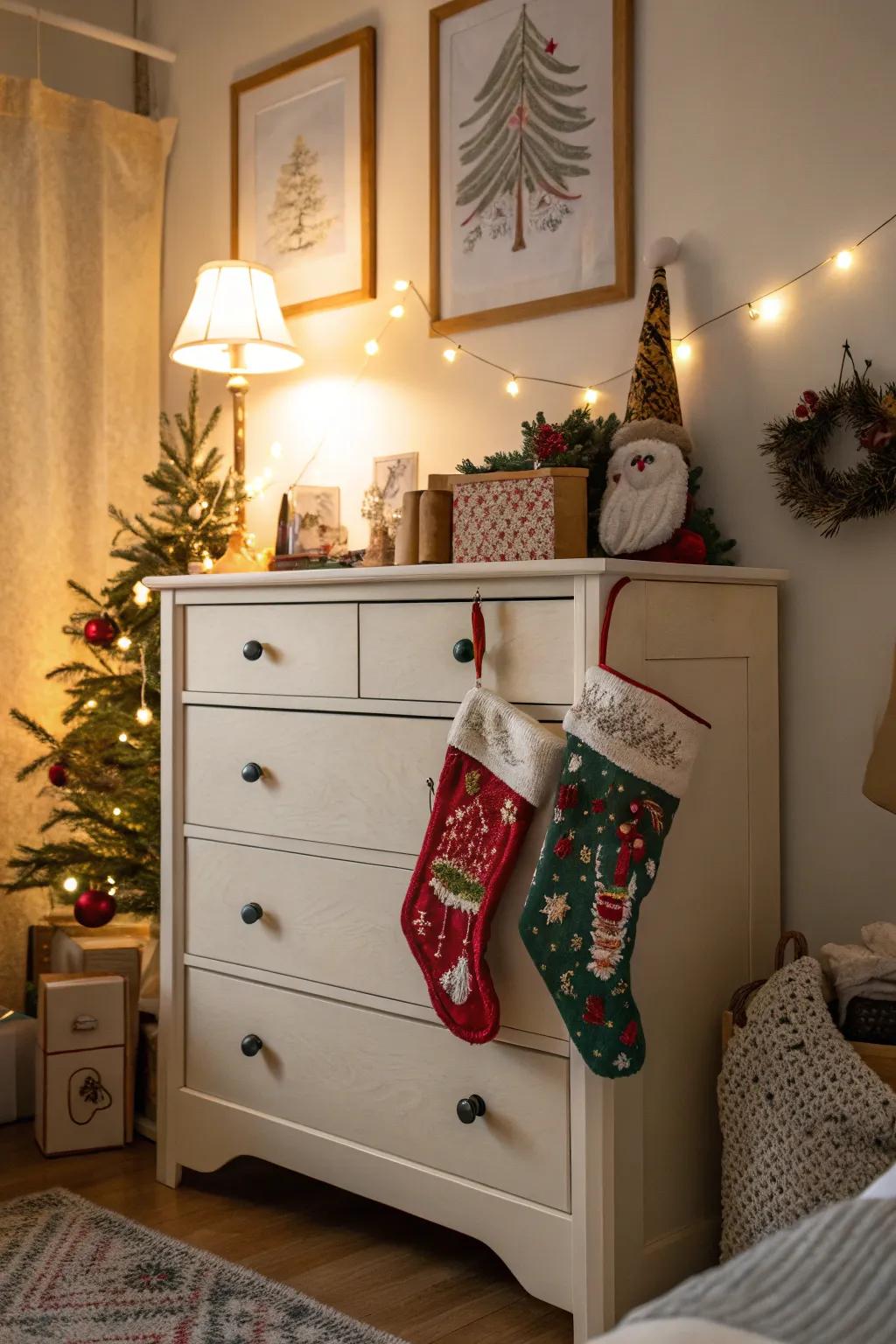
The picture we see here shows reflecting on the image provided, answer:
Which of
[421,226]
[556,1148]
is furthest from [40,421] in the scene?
[556,1148]

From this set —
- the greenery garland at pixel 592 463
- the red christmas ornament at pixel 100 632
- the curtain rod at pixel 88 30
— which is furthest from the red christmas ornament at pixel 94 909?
the curtain rod at pixel 88 30

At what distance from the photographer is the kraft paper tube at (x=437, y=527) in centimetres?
212

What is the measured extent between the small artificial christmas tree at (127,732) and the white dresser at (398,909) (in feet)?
1.33

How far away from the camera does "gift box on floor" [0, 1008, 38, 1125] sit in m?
2.72

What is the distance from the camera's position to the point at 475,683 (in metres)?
1.97

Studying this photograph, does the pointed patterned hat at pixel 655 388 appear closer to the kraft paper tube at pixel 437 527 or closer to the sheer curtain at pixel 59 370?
the kraft paper tube at pixel 437 527

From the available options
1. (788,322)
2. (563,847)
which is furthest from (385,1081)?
(788,322)

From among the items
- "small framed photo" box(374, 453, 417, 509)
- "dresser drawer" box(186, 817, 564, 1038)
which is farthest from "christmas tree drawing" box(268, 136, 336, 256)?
"dresser drawer" box(186, 817, 564, 1038)

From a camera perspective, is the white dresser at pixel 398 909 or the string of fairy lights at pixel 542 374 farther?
the string of fairy lights at pixel 542 374

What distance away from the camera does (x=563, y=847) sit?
1790 mm

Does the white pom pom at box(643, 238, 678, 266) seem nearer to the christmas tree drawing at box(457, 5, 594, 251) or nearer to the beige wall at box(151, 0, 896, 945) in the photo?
the beige wall at box(151, 0, 896, 945)

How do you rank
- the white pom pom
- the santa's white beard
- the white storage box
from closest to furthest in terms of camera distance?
the santa's white beard < the white pom pom < the white storage box

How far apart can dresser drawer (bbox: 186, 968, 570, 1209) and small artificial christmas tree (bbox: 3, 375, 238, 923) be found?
51 centimetres

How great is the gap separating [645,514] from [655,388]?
0.90 feet
